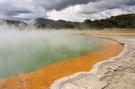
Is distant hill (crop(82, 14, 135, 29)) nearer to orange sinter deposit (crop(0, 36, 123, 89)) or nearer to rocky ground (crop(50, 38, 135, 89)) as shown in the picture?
orange sinter deposit (crop(0, 36, 123, 89))

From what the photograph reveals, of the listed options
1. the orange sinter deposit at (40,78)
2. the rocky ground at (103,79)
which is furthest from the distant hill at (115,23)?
the rocky ground at (103,79)

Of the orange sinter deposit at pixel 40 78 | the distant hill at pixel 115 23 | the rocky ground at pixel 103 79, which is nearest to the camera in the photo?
the rocky ground at pixel 103 79

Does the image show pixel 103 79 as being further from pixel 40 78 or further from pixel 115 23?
pixel 115 23

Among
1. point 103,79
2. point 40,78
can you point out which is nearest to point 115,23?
point 40,78

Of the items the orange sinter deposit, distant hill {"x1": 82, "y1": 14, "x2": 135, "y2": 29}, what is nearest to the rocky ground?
the orange sinter deposit

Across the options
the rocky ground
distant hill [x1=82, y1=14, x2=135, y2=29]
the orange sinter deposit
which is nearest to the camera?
the rocky ground

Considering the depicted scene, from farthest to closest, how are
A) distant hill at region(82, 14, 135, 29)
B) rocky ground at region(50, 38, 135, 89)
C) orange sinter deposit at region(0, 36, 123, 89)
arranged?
1. distant hill at region(82, 14, 135, 29)
2. orange sinter deposit at region(0, 36, 123, 89)
3. rocky ground at region(50, 38, 135, 89)

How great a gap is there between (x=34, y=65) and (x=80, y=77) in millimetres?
4795

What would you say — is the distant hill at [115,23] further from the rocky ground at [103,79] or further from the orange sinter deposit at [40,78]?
the rocky ground at [103,79]

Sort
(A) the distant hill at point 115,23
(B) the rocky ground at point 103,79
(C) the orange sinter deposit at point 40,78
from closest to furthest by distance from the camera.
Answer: (B) the rocky ground at point 103,79 < (C) the orange sinter deposit at point 40,78 < (A) the distant hill at point 115,23

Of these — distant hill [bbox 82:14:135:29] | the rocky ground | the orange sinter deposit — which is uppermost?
distant hill [bbox 82:14:135:29]

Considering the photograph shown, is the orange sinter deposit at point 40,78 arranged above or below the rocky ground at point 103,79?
below

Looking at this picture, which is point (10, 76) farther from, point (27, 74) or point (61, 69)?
point (61, 69)

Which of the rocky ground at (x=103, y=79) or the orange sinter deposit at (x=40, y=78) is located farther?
the orange sinter deposit at (x=40, y=78)
